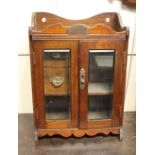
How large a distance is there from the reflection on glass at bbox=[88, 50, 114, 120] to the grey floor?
15 centimetres

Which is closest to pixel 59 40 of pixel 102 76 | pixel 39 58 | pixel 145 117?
pixel 39 58

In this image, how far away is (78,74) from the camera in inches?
58.4

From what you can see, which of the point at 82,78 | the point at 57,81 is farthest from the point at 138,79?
the point at 57,81

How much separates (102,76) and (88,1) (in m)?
0.46

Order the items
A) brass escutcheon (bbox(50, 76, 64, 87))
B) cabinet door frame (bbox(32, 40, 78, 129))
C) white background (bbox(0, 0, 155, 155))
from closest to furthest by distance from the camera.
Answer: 1. white background (bbox(0, 0, 155, 155))
2. cabinet door frame (bbox(32, 40, 78, 129))
3. brass escutcheon (bbox(50, 76, 64, 87))

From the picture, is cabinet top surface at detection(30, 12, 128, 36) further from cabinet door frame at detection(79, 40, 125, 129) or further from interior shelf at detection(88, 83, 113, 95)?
interior shelf at detection(88, 83, 113, 95)

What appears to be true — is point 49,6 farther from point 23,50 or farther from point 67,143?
point 67,143

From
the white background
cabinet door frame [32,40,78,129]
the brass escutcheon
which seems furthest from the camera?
the brass escutcheon

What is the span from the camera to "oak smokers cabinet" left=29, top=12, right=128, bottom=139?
142 centimetres

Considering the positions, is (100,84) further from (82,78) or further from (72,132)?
(72,132)

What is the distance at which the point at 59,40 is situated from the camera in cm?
141

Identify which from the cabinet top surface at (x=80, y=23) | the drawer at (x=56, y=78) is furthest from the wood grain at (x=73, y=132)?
the cabinet top surface at (x=80, y=23)

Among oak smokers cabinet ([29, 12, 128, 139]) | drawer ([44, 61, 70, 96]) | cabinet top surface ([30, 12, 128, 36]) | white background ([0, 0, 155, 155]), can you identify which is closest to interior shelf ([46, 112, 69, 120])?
oak smokers cabinet ([29, 12, 128, 139])

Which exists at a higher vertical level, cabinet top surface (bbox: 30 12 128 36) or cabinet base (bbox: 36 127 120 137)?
cabinet top surface (bbox: 30 12 128 36)
